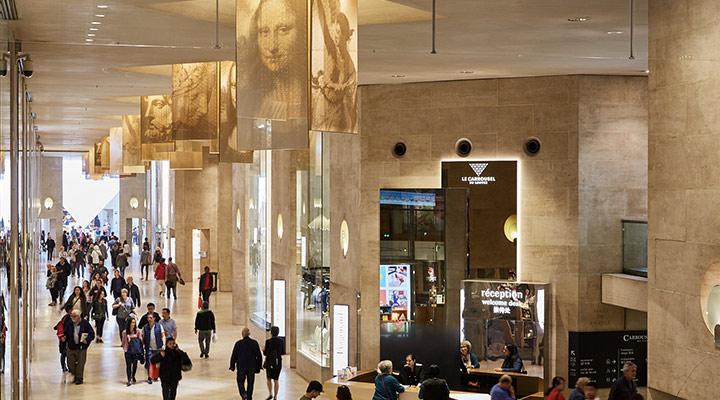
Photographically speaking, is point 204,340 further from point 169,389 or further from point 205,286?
point 205,286

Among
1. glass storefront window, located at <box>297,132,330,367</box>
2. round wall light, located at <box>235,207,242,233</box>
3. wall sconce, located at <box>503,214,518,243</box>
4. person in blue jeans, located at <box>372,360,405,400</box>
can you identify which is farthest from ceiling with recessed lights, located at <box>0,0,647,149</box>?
round wall light, located at <box>235,207,242,233</box>

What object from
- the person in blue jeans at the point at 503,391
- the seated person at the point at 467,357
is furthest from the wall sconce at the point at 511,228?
the person in blue jeans at the point at 503,391

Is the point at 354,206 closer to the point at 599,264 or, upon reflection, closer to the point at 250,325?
the point at 599,264

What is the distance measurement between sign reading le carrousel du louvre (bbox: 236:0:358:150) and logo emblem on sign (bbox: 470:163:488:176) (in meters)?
9.90

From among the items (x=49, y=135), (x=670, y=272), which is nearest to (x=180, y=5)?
(x=670, y=272)

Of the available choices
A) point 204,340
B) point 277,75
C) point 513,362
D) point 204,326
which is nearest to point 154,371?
point 204,326

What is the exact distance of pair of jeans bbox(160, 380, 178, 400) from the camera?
58.0 feet

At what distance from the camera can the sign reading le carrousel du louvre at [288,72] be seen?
948 centimetres

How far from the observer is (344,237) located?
2084cm

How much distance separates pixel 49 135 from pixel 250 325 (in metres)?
13.7

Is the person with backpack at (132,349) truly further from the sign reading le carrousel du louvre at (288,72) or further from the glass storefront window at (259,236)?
the sign reading le carrousel du louvre at (288,72)

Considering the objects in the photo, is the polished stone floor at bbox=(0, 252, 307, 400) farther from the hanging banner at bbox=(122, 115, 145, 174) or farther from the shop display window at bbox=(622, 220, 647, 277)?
the shop display window at bbox=(622, 220, 647, 277)

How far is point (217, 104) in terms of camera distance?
661 inches

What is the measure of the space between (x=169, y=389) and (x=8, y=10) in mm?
8941
